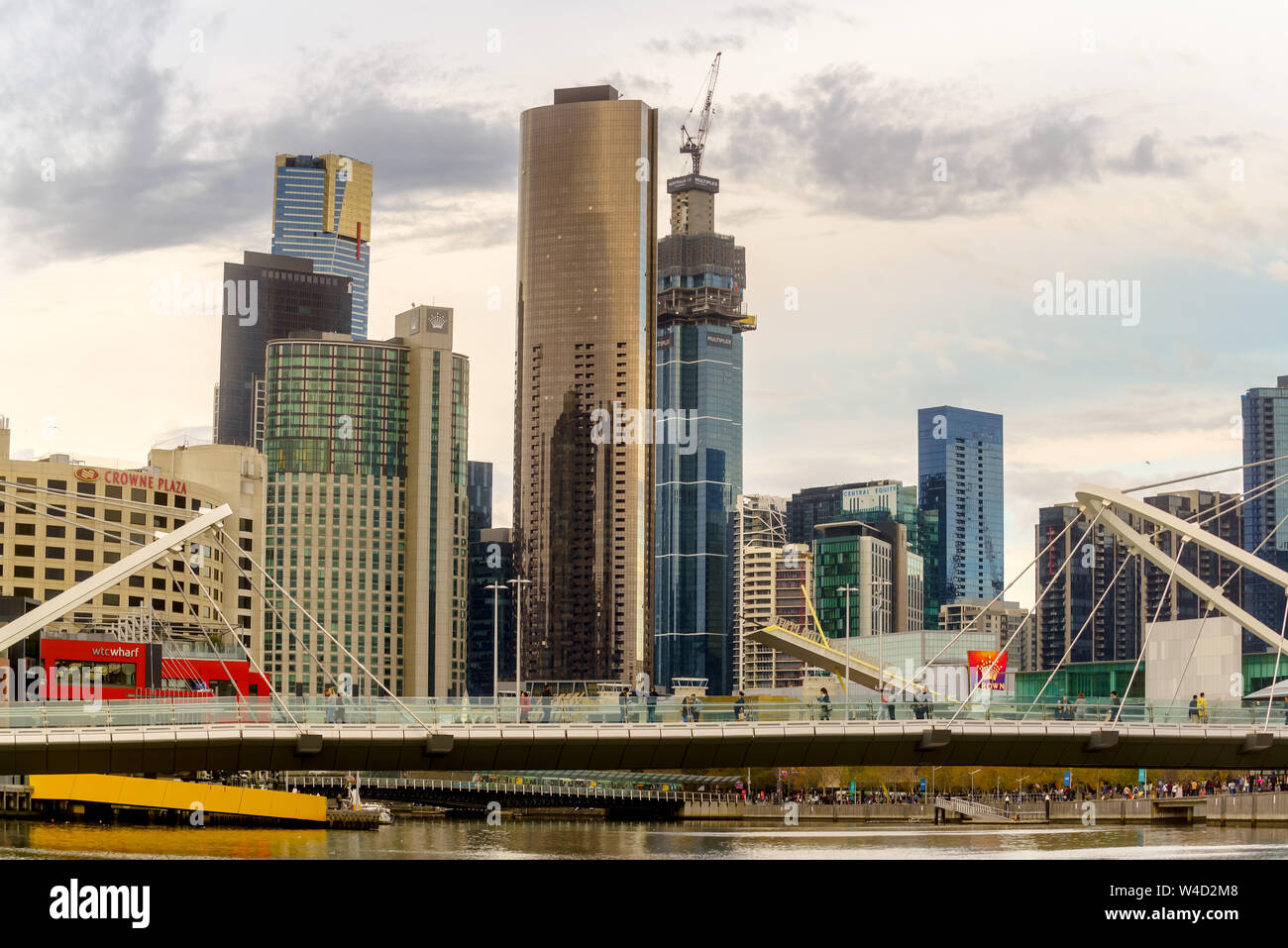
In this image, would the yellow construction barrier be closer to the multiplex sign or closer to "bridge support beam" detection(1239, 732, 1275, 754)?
the multiplex sign

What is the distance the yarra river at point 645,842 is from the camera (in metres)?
76.2

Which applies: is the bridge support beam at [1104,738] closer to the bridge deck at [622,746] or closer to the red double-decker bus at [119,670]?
the bridge deck at [622,746]

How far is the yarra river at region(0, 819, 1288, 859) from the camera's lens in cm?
7625

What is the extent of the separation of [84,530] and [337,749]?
99.9m

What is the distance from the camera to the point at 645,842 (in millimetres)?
96688

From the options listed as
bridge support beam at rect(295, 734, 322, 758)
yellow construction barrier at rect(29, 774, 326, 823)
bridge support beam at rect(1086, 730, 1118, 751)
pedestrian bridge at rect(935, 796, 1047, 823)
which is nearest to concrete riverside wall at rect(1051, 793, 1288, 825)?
pedestrian bridge at rect(935, 796, 1047, 823)

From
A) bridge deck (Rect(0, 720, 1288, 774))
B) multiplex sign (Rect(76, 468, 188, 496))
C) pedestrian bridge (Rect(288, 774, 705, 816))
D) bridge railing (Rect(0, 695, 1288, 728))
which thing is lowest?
pedestrian bridge (Rect(288, 774, 705, 816))

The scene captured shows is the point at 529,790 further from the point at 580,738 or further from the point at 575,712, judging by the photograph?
the point at 580,738

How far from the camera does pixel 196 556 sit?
152m

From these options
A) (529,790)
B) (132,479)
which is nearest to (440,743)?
(529,790)

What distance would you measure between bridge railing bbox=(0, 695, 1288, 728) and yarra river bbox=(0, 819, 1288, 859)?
42.1ft

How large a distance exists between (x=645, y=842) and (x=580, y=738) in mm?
43212
